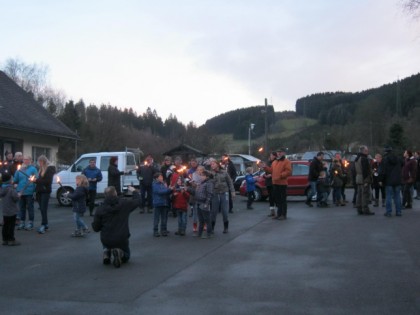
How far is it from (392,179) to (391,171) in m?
0.23

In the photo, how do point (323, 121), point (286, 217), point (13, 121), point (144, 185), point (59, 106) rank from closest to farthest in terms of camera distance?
Answer: point (286, 217)
point (144, 185)
point (13, 121)
point (59, 106)
point (323, 121)

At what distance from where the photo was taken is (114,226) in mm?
8688

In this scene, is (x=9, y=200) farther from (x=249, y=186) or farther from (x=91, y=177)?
(x=249, y=186)

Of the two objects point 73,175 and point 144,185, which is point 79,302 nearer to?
point 144,185

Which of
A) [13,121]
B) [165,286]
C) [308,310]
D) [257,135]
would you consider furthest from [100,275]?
[257,135]

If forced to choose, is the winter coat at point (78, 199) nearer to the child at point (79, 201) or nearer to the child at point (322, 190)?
the child at point (79, 201)

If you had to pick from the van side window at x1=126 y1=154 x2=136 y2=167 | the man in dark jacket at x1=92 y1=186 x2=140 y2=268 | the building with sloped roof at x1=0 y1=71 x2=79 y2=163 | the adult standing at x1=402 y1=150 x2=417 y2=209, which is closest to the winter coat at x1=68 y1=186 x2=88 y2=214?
the man in dark jacket at x1=92 y1=186 x2=140 y2=268

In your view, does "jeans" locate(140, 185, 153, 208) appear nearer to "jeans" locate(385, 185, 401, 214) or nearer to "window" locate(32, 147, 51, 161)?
"jeans" locate(385, 185, 401, 214)

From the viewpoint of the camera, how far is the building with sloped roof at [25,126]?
909 inches

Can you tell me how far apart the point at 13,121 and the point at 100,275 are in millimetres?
17186

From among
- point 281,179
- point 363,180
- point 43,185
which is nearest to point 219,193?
point 281,179

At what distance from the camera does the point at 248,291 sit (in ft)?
22.3

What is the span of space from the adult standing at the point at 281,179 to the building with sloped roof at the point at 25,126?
13.1 m

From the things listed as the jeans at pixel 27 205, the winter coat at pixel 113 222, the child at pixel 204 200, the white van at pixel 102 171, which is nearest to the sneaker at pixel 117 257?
the winter coat at pixel 113 222
